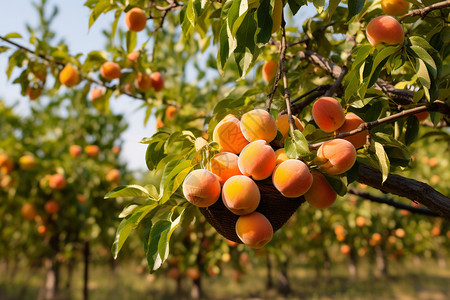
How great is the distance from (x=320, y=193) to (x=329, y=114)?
163 mm

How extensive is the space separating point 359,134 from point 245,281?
835 cm

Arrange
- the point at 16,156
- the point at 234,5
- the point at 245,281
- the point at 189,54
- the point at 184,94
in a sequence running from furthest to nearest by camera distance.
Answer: the point at 245,281 < the point at 189,54 < the point at 16,156 < the point at 184,94 < the point at 234,5

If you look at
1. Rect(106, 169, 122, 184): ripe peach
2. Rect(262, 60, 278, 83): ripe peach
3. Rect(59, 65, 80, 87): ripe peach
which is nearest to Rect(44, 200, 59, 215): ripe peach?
Rect(106, 169, 122, 184): ripe peach

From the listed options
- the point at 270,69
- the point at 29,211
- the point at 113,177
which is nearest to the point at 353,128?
the point at 270,69

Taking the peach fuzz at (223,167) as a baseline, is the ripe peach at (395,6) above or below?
above

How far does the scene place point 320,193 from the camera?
2.31 feet

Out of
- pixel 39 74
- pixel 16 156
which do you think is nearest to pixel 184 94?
pixel 39 74

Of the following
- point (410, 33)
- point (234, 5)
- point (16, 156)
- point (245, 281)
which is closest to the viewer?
point (234, 5)

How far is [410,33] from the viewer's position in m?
1.00

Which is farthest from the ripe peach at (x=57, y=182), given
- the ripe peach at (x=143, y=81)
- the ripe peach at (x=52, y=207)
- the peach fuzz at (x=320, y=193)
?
the peach fuzz at (x=320, y=193)

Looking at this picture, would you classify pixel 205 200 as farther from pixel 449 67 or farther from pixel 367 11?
pixel 367 11

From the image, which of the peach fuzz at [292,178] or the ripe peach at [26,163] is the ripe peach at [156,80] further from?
the ripe peach at [26,163]

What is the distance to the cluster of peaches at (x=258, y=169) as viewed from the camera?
0.63 metres

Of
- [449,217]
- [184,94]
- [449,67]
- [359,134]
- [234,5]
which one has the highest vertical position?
[234,5]
